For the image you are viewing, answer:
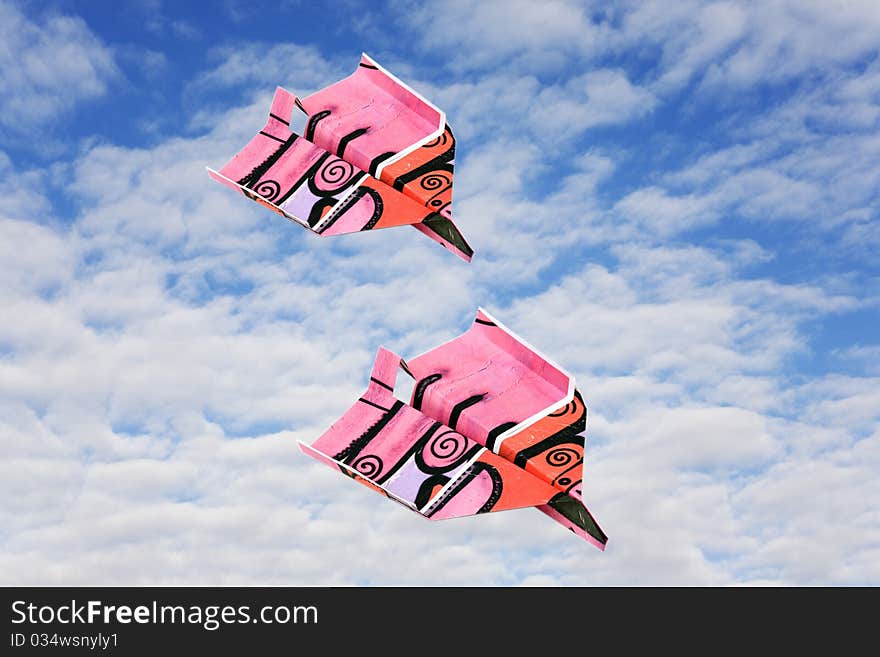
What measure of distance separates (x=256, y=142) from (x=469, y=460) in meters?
13.3

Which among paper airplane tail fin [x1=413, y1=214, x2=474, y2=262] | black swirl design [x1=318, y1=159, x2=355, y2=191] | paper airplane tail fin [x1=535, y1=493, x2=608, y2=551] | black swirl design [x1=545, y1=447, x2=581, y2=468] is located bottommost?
paper airplane tail fin [x1=535, y1=493, x2=608, y2=551]

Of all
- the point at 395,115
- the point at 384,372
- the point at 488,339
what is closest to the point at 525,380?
the point at 488,339

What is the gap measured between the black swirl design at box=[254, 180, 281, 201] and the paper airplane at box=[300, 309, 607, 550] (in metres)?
7.00

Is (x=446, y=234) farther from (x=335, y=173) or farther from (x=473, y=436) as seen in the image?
(x=473, y=436)

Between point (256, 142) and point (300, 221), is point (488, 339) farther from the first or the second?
point (256, 142)

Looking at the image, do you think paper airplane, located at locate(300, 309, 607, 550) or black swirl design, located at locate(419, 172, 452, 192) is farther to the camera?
black swirl design, located at locate(419, 172, 452, 192)

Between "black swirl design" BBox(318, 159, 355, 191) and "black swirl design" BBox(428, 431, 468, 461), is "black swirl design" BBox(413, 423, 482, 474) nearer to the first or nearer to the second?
"black swirl design" BBox(428, 431, 468, 461)

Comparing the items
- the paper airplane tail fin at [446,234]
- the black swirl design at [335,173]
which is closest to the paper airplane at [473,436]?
the paper airplane tail fin at [446,234]

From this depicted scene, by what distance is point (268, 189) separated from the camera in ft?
104

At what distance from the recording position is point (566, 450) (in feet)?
84.4

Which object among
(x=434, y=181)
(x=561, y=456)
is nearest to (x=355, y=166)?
(x=434, y=181)

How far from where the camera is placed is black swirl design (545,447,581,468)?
25.6 m

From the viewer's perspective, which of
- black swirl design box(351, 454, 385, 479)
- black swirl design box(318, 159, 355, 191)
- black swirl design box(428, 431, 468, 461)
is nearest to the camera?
black swirl design box(351, 454, 385, 479)

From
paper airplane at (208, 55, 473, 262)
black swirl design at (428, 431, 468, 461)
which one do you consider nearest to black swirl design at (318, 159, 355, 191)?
paper airplane at (208, 55, 473, 262)
